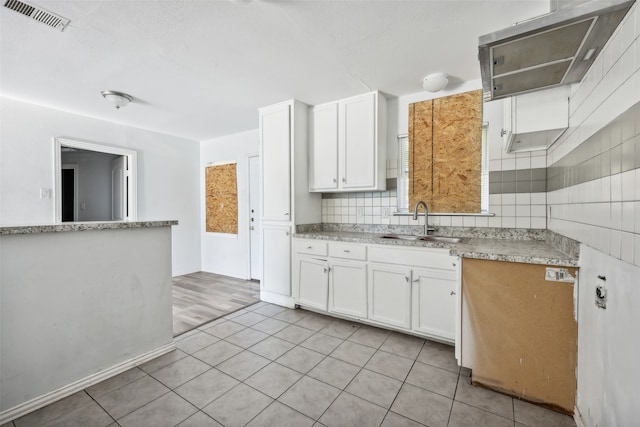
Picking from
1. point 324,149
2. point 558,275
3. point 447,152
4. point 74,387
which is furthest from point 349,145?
point 74,387

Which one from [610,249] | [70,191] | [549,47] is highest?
[549,47]

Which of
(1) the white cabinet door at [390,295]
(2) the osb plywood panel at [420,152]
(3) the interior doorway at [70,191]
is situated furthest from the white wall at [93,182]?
(2) the osb plywood panel at [420,152]

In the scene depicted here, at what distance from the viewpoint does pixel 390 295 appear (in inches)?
100

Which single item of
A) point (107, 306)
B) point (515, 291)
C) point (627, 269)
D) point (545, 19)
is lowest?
point (107, 306)

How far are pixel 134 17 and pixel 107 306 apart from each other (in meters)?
1.92

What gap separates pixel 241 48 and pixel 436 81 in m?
1.69

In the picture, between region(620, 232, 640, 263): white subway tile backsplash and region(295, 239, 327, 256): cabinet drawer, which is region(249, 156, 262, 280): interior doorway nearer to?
region(295, 239, 327, 256): cabinet drawer

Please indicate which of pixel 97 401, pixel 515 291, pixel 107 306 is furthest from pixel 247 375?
pixel 515 291

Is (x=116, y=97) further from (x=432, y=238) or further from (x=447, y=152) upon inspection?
(x=432, y=238)

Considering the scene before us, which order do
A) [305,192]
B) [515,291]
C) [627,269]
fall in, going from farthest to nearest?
[305,192], [515,291], [627,269]

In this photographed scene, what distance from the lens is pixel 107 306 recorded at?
1.97 m

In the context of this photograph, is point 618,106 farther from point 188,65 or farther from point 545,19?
point 188,65

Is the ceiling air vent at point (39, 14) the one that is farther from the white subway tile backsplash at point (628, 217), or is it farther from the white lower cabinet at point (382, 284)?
the white subway tile backsplash at point (628, 217)

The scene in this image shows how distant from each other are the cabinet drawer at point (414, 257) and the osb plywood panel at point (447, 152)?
2.24 feet
